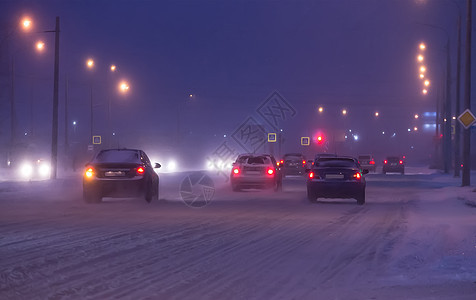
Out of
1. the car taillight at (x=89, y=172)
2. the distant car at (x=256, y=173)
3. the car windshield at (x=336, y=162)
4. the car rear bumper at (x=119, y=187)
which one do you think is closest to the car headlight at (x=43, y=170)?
the distant car at (x=256, y=173)

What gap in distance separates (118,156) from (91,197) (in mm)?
1539

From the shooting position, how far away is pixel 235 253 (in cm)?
1130

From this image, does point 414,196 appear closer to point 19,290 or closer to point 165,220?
point 165,220

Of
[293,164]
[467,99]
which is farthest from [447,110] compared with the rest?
[467,99]

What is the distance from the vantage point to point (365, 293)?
802 centimetres

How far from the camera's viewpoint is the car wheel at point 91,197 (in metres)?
22.5

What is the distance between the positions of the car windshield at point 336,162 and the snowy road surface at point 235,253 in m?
2.82

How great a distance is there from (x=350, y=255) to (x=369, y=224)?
5693mm

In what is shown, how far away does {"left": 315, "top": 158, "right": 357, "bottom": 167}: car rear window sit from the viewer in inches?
941

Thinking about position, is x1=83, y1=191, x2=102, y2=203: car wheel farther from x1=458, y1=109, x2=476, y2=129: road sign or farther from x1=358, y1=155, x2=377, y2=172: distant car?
x1=358, y1=155, x2=377, y2=172: distant car

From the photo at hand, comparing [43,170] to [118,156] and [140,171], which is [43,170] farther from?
[140,171]

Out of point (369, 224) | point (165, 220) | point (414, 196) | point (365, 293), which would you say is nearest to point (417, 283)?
point (365, 293)

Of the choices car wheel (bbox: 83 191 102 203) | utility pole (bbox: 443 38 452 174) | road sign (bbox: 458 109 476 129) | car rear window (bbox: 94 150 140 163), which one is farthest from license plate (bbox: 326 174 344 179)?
utility pole (bbox: 443 38 452 174)

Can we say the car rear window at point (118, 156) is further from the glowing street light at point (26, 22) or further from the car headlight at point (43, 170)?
the car headlight at point (43, 170)
